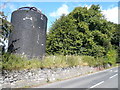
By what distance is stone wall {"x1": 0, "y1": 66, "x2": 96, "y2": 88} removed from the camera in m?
8.77

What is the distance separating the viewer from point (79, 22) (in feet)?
97.1

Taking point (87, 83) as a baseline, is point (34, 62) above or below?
above

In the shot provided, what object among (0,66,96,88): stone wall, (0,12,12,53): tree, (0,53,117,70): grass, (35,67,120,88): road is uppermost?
(0,12,12,53): tree

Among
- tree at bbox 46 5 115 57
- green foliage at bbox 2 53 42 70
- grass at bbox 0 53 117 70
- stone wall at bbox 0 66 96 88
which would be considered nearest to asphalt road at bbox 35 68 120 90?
stone wall at bbox 0 66 96 88

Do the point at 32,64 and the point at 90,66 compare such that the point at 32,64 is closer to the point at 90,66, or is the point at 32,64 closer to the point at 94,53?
the point at 90,66

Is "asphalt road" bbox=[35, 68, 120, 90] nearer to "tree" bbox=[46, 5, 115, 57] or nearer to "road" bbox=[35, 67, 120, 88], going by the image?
"road" bbox=[35, 67, 120, 88]

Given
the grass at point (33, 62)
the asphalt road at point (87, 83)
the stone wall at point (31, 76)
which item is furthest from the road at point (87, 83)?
the grass at point (33, 62)

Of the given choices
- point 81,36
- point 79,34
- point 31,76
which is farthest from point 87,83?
point 81,36

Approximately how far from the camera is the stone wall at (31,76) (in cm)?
877

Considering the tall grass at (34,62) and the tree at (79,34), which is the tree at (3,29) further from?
the tree at (79,34)

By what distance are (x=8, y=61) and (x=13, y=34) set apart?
3.94 metres

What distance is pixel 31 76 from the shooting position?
1066cm

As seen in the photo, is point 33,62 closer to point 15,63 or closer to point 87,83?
point 15,63

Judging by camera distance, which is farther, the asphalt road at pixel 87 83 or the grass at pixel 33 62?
the asphalt road at pixel 87 83
